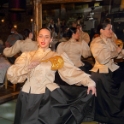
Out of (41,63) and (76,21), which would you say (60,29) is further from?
(41,63)

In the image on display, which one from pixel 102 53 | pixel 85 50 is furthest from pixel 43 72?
pixel 85 50

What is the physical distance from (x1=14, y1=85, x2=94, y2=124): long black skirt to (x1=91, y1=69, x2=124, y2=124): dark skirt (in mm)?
802

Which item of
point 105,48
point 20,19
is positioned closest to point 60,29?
point 105,48

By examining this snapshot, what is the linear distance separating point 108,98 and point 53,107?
Answer: 1.13m

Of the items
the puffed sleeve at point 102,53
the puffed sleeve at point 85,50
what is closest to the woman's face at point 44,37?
the puffed sleeve at point 102,53

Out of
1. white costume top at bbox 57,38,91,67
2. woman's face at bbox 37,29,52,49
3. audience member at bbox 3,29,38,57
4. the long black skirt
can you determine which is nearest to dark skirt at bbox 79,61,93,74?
white costume top at bbox 57,38,91,67

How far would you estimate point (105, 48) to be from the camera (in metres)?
2.89

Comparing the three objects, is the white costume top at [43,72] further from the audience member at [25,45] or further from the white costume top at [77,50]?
the audience member at [25,45]

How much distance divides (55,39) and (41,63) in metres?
2.58

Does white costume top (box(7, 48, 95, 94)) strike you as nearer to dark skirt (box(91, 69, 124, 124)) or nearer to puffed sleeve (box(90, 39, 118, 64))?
puffed sleeve (box(90, 39, 118, 64))

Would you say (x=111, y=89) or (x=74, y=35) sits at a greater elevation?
(x=74, y=35)

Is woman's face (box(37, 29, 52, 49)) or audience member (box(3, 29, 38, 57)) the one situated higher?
woman's face (box(37, 29, 52, 49))

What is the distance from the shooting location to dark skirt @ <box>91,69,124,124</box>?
2.98 metres

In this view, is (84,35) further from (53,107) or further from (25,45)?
(53,107)
